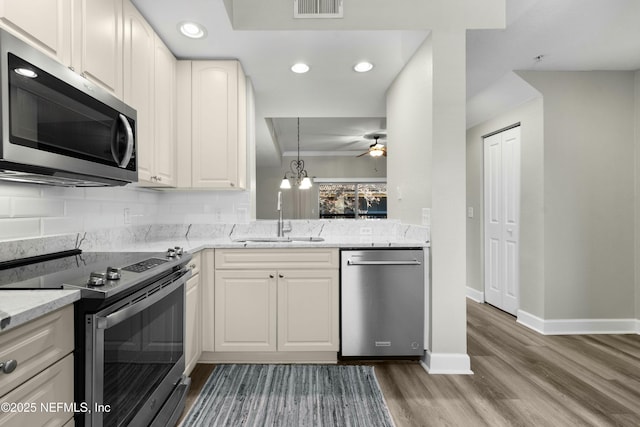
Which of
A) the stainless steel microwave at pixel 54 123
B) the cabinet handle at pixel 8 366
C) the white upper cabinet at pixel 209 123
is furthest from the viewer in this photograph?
the white upper cabinet at pixel 209 123

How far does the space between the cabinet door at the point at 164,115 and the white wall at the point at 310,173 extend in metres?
3.25

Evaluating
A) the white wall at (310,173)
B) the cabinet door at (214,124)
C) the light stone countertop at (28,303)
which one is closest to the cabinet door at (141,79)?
the cabinet door at (214,124)

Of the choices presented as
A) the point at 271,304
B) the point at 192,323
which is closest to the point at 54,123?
the point at 192,323

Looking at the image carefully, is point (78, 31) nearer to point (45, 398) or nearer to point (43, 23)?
point (43, 23)

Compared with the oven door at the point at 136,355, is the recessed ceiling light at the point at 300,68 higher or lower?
higher

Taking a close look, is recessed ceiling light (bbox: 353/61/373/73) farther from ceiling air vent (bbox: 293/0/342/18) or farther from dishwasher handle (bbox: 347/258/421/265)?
dishwasher handle (bbox: 347/258/421/265)

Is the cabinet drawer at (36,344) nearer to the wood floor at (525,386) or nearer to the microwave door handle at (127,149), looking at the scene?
the microwave door handle at (127,149)

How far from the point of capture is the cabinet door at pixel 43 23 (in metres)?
1.15

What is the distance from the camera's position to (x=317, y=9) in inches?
89.7

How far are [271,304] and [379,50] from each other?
2.07m

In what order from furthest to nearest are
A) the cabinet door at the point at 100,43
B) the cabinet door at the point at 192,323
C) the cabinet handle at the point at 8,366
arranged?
the cabinet door at the point at 192,323 < the cabinet door at the point at 100,43 < the cabinet handle at the point at 8,366

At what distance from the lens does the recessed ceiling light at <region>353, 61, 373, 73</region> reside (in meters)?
2.72

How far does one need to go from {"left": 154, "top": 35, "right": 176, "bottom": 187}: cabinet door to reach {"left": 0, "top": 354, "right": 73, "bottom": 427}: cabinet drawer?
155 centimetres

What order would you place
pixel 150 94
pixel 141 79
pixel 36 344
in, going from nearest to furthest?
pixel 36 344, pixel 141 79, pixel 150 94
